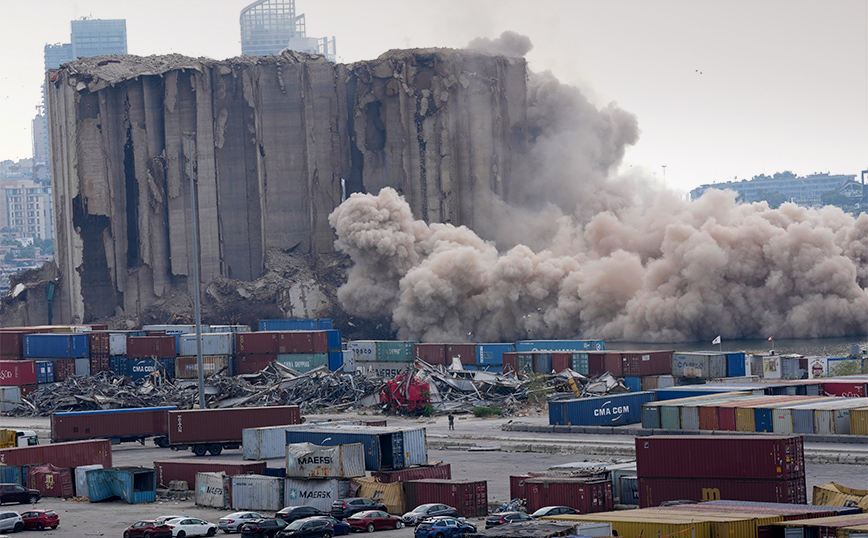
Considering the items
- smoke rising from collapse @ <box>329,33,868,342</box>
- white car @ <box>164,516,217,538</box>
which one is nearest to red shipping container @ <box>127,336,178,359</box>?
smoke rising from collapse @ <box>329,33,868,342</box>

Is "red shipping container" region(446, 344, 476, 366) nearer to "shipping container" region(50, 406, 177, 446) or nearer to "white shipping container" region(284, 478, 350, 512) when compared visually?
"shipping container" region(50, 406, 177, 446)

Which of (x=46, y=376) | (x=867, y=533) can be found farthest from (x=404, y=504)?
(x=46, y=376)

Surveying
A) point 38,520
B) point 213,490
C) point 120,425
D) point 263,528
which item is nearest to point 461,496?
point 263,528

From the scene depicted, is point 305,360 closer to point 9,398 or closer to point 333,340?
point 333,340

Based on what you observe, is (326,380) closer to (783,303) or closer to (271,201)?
(783,303)

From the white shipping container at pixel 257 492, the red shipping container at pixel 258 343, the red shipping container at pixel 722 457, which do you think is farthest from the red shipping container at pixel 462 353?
the red shipping container at pixel 722 457

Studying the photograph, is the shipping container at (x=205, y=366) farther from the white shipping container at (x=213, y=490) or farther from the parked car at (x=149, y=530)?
the parked car at (x=149, y=530)

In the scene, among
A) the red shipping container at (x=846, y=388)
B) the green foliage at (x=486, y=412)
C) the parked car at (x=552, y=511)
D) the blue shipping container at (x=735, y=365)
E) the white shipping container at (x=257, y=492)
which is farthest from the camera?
the blue shipping container at (x=735, y=365)
